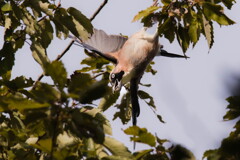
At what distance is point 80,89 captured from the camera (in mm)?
1831

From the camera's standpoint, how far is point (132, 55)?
15.0 feet

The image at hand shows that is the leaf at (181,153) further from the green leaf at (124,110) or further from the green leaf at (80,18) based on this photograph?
the green leaf at (124,110)

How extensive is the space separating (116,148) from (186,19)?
1.33 meters

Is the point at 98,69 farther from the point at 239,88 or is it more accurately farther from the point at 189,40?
the point at 239,88

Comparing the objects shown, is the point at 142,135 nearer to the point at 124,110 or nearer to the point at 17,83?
the point at 17,83

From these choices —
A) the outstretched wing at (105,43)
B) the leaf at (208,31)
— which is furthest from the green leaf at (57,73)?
the outstretched wing at (105,43)

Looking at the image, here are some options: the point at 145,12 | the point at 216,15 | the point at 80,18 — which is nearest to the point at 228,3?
the point at 216,15

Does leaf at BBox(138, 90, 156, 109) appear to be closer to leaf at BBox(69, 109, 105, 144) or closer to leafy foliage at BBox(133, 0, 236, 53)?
leafy foliage at BBox(133, 0, 236, 53)

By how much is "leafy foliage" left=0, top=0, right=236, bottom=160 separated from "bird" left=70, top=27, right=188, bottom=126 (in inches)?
4.6

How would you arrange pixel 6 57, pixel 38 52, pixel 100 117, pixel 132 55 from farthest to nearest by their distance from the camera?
1. pixel 132 55
2. pixel 6 57
3. pixel 38 52
4. pixel 100 117

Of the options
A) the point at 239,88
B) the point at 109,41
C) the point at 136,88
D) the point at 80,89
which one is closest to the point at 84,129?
the point at 80,89

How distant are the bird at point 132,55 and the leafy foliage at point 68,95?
116 millimetres

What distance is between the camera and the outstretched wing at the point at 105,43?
4.64 m

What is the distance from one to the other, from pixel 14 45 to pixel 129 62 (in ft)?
4.36
